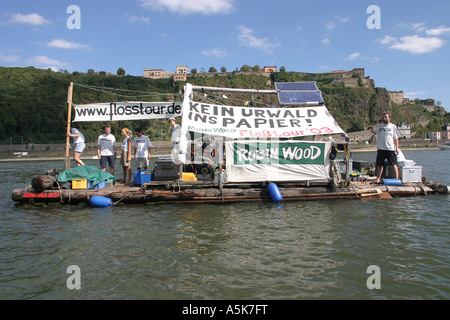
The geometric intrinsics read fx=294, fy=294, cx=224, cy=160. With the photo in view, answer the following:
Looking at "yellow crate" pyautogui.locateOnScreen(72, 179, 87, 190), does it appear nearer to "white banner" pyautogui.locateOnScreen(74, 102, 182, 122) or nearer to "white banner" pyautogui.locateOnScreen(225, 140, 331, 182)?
"white banner" pyautogui.locateOnScreen(74, 102, 182, 122)

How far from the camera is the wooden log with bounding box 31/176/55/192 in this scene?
11158mm

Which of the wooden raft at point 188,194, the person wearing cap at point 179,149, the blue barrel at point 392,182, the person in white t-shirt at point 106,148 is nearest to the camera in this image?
the person wearing cap at point 179,149

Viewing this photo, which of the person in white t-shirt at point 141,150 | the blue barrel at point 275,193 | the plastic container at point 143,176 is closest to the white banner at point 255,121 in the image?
the blue barrel at point 275,193

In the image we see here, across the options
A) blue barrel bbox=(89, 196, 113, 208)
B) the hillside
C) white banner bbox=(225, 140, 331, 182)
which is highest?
the hillside

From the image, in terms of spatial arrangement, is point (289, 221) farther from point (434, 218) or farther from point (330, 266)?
point (434, 218)

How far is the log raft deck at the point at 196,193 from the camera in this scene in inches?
445

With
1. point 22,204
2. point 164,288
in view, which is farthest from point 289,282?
point 22,204

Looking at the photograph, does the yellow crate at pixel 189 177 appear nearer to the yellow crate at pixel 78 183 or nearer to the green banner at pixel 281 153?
the green banner at pixel 281 153

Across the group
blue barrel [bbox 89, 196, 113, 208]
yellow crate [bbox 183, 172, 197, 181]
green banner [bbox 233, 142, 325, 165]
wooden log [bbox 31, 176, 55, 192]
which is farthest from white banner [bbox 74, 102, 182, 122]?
blue barrel [bbox 89, 196, 113, 208]

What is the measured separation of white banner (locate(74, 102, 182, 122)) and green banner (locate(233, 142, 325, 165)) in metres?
3.54

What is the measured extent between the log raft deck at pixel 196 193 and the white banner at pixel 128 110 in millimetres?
3145

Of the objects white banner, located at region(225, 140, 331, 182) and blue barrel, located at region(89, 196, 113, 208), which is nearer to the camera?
blue barrel, located at region(89, 196, 113, 208)

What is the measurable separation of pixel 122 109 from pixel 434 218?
40.7 ft

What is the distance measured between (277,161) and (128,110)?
6793mm
